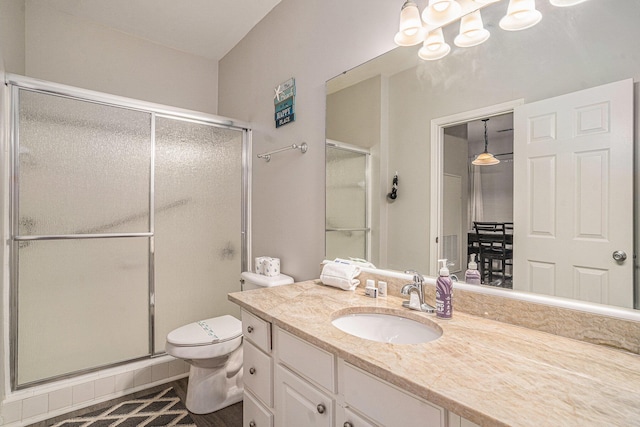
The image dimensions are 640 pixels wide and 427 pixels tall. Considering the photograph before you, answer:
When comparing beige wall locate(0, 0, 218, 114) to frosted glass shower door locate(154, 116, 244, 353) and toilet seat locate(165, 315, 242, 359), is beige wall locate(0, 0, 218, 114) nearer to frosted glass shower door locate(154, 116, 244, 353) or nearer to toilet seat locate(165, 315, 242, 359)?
frosted glass shower door locate(154, 116, 244, 353)

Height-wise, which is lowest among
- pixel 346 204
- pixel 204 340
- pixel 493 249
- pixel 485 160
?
pixel 204 340

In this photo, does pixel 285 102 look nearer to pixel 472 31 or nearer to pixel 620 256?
pixel 472 31

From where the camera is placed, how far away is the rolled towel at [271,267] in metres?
2.09

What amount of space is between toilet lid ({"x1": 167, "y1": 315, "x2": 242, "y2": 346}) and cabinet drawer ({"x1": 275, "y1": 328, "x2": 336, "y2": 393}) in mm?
829

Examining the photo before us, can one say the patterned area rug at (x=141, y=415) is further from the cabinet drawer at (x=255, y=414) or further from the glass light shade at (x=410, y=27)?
the glass light shade at (x=410, y=27)

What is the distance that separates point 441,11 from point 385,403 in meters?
1.33

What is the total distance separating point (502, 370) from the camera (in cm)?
73

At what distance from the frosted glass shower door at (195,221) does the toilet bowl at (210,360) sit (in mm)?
424

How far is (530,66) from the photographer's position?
1016 millimetres

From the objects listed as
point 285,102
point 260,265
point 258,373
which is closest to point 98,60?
point 285,102

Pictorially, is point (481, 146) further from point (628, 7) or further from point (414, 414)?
point (414, 414)

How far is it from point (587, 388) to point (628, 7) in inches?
38.9

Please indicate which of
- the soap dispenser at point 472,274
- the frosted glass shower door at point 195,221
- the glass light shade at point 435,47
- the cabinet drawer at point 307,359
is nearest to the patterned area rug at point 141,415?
the frosted glass shower door at point 195,221

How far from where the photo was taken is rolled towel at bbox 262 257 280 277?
2.09 m
